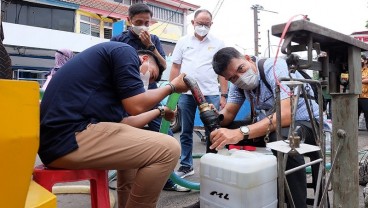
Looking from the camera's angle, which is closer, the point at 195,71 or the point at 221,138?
the point at 221,138

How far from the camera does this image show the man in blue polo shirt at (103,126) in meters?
1.46

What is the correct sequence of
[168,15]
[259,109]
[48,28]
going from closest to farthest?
[259,109], [48,28], [168,15]

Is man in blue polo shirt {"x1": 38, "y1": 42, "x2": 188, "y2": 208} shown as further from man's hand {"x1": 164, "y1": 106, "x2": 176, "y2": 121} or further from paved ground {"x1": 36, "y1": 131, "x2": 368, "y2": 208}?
paved ground {"x1": 36, "y1": 131, "x2": 368, "y2": 208}

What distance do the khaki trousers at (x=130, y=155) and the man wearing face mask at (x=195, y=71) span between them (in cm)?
165

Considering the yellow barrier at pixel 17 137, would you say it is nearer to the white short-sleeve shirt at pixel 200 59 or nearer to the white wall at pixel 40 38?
the white short-sleeve shirt at pixel 200 59

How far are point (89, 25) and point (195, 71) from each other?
17051 mm

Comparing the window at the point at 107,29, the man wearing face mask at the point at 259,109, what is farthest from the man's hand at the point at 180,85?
the window at the point at 107,29

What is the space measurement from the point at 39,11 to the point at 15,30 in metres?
2.84

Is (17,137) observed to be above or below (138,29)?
below

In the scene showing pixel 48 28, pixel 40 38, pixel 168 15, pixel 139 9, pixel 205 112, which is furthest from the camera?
pixel 168 15

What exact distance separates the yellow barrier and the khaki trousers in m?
0.46

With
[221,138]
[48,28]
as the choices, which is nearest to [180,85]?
[221,138]

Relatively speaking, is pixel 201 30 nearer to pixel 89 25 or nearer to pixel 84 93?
pixel 84 93

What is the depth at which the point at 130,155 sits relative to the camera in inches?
58.1
